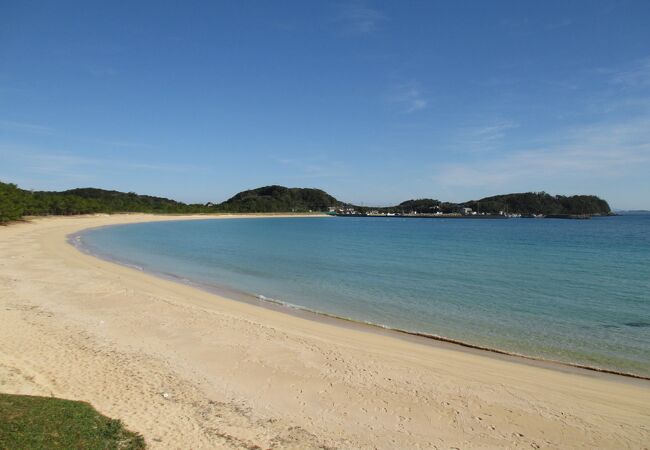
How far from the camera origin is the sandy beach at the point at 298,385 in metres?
6.59

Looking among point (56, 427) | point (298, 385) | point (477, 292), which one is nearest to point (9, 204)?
point (477, 292)

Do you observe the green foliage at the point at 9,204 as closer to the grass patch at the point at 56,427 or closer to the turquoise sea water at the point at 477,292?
the turquoise sea water at the point at 477,292

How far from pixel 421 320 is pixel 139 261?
2286cm

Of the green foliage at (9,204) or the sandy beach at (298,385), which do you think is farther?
the green foliage at (9,204)

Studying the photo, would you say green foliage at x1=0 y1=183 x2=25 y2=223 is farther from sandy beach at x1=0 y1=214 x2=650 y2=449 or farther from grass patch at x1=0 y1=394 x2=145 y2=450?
grass patch at x1=0 y1=394 x2=145 y2=450

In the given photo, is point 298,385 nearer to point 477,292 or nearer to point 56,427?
point 56,427

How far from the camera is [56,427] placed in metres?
5.44

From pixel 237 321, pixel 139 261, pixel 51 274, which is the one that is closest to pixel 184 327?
pixel 237 321

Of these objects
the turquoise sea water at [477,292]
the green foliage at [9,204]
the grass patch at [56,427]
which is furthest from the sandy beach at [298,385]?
the green foliage at [9,204]

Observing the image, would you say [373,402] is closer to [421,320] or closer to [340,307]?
[421,320]

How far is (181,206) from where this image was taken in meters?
165

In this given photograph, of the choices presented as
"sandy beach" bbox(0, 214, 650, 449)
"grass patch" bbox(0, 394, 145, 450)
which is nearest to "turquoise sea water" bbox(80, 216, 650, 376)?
"sandy beach" bbox(0, 214, 650, 449)

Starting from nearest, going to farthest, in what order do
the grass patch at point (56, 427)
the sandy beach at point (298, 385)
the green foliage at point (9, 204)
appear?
the grass patch at point (56, 427)
the sandy beach at point (298, 385)
the green foliage at point (9, 204)

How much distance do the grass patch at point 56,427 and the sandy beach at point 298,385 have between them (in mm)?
454
